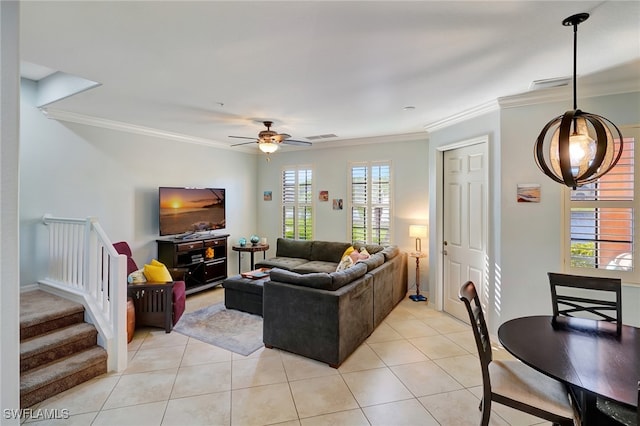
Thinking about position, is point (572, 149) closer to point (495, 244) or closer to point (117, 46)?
point (495, 244)

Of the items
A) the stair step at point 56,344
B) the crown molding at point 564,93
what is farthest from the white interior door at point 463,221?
the stair step at point 56,344

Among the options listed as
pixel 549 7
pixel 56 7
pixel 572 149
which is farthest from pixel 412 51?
pixel 56 7

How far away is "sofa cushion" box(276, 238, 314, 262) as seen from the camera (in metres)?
6.14

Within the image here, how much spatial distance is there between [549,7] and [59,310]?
4776 mm

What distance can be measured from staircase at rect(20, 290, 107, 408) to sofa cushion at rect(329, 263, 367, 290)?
2.35 metres

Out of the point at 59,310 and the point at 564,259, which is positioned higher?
the point at 564,259

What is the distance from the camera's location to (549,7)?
5.75ft

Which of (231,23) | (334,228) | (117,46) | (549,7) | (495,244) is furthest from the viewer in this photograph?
(334,228)

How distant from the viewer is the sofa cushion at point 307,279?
3.07 metres

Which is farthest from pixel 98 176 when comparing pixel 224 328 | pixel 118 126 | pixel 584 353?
pixel 584 353

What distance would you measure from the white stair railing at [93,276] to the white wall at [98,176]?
23cm

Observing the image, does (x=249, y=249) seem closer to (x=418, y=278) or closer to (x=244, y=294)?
(x=244, y=294)

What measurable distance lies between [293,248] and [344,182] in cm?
172

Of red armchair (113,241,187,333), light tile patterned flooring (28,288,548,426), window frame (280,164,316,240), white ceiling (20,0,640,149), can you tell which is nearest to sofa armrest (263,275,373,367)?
light tile patterned flooring (28,288,548,426)
